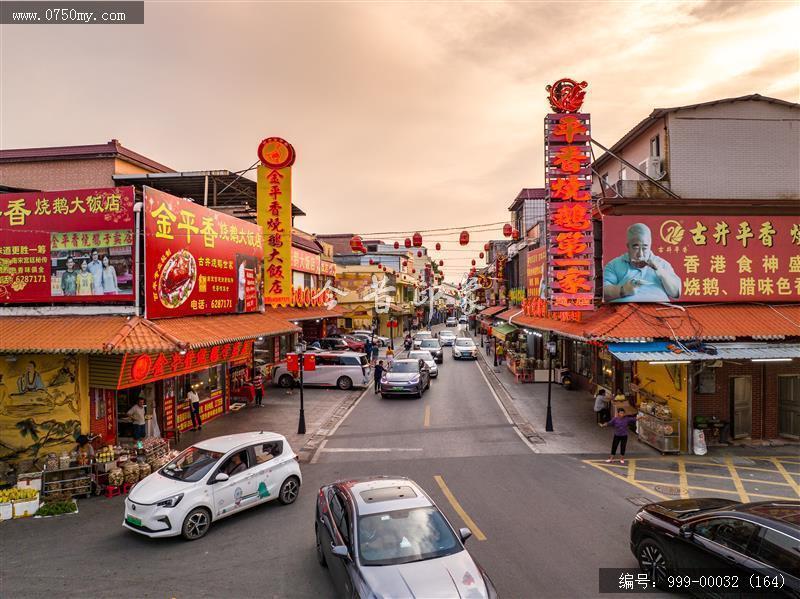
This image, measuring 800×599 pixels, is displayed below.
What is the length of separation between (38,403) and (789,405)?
24.0m

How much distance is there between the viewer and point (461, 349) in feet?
138

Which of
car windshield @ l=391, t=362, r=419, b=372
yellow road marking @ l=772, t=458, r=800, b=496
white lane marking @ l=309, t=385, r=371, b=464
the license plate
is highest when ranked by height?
car windshield @ l=391, t=362, r=419, b=372

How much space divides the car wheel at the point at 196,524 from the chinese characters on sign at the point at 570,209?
493 inches

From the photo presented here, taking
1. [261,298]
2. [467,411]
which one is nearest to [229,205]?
[261,298]

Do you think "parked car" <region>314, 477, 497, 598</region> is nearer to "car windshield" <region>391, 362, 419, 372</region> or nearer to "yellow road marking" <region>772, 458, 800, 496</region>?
"yellow road marking" <region>772, 458, 800, 496</region>

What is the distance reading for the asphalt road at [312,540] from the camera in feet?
26.1

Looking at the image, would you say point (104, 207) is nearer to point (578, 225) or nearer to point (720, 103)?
point (578, 225)

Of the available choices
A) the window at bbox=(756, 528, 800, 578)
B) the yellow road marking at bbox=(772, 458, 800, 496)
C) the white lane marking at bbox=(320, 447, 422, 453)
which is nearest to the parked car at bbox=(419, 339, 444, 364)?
the white lane marking at bbox=(320, 447, 422, 453)

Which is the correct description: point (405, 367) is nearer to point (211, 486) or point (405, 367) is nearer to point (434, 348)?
point (434, 348)

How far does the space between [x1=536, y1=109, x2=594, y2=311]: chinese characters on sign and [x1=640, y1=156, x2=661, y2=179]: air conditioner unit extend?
395 cm

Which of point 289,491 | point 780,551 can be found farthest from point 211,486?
point 780,551

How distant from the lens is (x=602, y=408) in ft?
60.4

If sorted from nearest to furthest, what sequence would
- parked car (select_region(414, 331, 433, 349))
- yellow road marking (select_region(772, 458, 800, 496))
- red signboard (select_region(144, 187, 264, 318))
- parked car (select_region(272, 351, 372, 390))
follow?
yellow road marking (select_region(772, 458, 800, 496))
red signboard (select_region(144, 187, 264, 318))
parked car (select_region(272, 351, 372, 390))
parked car (select_region(414, 331, 433, 349))

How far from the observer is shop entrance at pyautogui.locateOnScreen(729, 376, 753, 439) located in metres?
16.5
